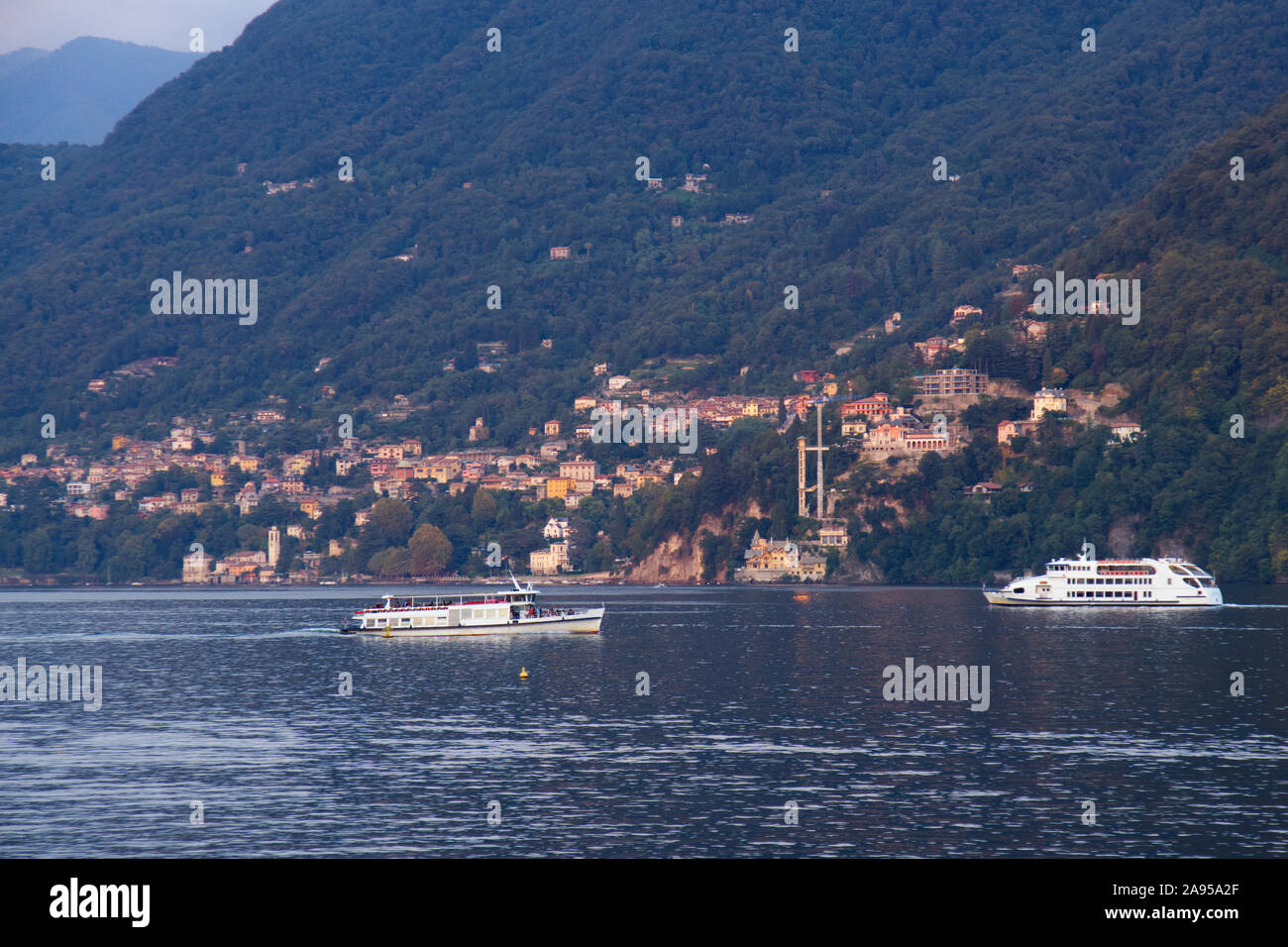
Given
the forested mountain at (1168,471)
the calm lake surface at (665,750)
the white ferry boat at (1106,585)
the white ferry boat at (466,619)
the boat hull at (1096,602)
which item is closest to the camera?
the calm lake surface at (665,750)

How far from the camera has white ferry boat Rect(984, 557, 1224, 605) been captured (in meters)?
136

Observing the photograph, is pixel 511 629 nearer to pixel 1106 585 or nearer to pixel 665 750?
pixel 1106 585

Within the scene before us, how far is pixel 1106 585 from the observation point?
138 meters

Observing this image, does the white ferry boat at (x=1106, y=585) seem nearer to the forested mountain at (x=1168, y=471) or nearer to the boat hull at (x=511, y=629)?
the forested mountain at (x=1168, y=471)

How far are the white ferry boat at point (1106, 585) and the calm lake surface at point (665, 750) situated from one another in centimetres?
3025

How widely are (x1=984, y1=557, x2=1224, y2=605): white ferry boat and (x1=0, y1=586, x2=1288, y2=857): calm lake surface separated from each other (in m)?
30.3

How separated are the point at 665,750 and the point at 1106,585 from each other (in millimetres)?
95375

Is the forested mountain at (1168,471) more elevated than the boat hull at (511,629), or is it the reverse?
the forested mountain at (1168,471)

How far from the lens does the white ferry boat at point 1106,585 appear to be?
136 m

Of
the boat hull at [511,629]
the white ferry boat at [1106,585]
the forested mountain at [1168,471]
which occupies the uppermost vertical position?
the forested mountain at [1168,471]

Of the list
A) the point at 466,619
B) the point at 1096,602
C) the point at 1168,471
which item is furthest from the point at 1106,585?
the point at 466,619

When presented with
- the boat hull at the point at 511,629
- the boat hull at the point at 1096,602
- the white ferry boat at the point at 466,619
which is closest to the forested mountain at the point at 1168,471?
the boat hull at the point at 1096,602

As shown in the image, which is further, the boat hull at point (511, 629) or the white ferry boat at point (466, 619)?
the white ferry boat at point (466, 619)
